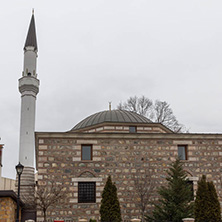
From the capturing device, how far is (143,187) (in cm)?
2019

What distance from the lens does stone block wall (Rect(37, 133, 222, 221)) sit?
19844 mm

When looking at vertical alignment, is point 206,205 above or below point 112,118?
below

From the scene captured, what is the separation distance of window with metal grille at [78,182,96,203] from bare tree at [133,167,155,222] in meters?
2.54

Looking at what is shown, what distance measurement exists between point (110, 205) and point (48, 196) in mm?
3521

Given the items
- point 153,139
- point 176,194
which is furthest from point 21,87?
point 176,194

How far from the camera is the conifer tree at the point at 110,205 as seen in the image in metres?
18.1

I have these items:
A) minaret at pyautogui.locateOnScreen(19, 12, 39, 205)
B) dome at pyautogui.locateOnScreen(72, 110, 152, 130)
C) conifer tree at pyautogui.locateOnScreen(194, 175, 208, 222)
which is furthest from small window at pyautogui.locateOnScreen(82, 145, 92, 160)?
minaret at pyautogui.locateOnScreen(19, 12, 39, 205)

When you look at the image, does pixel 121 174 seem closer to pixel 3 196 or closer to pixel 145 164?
pixel 145 164

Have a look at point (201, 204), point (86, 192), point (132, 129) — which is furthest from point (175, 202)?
point (132, 129)

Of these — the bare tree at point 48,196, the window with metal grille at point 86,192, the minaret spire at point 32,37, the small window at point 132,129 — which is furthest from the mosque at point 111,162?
the minaret spire at point 32,37

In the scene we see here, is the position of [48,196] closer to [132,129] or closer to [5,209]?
[5,209]

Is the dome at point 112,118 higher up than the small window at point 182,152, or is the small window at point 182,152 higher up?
the dome at point 112,118

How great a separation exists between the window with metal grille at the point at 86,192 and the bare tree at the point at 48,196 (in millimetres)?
968

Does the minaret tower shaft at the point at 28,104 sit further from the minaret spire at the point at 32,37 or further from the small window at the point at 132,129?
the small window at the point at 132,129
